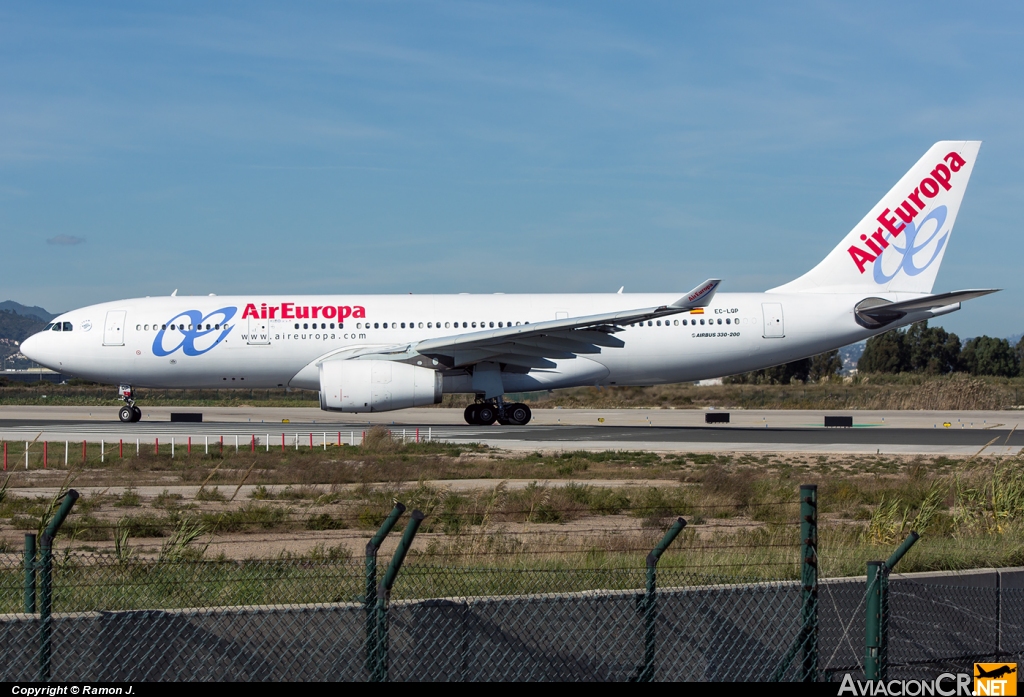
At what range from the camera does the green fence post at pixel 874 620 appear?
18.8ft

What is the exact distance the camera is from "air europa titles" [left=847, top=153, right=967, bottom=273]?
98.9ft

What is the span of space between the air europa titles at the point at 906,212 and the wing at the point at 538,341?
6.96m

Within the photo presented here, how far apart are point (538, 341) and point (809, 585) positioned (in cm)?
2127

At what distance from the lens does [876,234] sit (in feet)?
99.7

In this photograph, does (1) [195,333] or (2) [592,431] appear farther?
(1) [195,333]

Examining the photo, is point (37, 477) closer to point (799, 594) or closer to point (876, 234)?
point (799, 594)

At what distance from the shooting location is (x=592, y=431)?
27750 millimetres

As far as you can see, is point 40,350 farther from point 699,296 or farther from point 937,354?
point 937,354

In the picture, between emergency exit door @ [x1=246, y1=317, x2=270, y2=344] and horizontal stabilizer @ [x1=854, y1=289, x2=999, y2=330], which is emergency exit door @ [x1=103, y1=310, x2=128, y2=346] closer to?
emergency exit door @ [x1=246, y1=317, x2=270, y2=344]

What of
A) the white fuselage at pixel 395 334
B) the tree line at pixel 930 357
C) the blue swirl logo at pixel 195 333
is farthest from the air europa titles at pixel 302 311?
the tree line at pixel 930 357

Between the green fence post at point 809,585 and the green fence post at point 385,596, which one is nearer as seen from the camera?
the green fence post at point 385,596

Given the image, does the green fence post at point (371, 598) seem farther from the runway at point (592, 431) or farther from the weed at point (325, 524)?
the runway at point (592, 431)

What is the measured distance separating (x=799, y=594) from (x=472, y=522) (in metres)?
6.17

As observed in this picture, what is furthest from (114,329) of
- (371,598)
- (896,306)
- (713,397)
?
(713,397)
